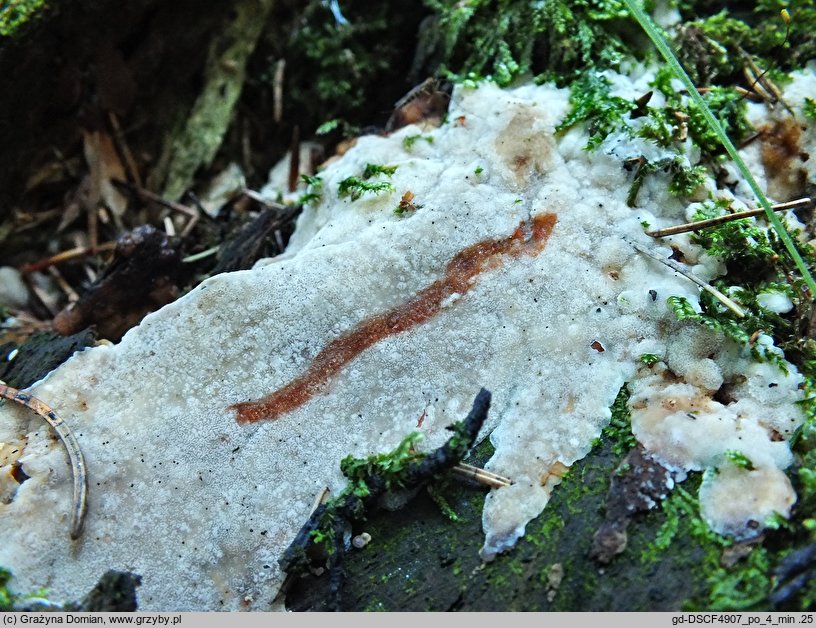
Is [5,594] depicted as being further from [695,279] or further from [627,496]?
[695,279]

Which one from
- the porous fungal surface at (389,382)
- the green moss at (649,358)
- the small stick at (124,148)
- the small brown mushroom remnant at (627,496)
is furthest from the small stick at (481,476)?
the small stick at (124,148)

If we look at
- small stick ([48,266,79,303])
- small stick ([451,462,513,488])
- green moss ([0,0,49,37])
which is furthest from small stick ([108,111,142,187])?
small stick ([451,462,513,488])

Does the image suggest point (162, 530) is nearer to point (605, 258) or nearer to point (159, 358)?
point (159, 358)

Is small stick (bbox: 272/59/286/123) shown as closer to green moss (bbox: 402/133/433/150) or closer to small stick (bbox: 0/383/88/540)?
green moss (bbox: 402/133/433/150)

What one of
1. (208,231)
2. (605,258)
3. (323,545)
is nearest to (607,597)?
(323,545)

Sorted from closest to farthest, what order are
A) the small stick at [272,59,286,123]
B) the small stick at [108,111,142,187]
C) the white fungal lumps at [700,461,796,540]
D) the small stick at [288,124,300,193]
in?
the white fungal lumps at [700,461,796,540], the small stick at [288,124,300,193], the small stick at [108,111,142,187], the small stick at [272,59,286,123]

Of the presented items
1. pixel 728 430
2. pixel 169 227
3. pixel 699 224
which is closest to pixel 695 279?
pixel 699 224
